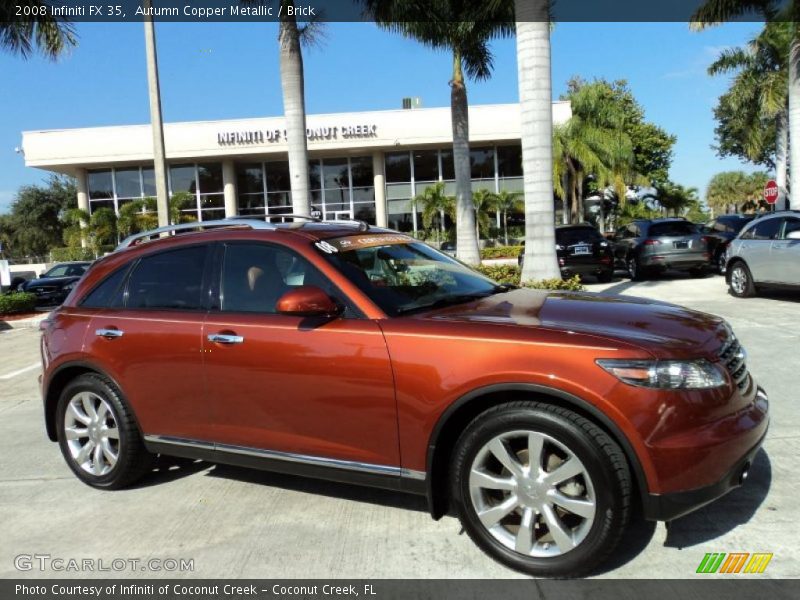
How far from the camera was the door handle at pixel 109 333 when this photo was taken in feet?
13.9

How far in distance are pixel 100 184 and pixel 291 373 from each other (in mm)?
35096

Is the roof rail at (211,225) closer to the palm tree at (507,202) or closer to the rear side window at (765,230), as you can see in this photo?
the rear side window at (765,230)

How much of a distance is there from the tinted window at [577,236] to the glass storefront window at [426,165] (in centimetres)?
1754

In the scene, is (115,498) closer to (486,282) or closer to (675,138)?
(486,282)

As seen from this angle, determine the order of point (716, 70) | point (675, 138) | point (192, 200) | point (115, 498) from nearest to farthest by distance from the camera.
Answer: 1. point (115, 498)
2. point (716, 70)
3. point (192, 200)
4. point (675, 138)

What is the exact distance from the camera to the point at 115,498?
437cm

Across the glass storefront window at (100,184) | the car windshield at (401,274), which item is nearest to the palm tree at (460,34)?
the car windshield at (401,274)

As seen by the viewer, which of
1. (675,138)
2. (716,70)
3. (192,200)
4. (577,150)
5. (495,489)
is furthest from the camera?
(675,138)

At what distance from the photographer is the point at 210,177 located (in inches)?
1326

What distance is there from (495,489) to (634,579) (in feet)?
2.45

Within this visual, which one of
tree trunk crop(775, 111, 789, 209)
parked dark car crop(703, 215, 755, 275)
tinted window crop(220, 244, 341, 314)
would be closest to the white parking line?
tinted window crop(220, 244, 341, 314)

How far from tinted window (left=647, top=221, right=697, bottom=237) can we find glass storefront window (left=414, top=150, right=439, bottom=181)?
18005 mm

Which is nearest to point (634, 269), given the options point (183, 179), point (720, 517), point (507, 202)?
point (507, 202)

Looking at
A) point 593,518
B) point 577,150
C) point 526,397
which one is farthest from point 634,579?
point 577,150
